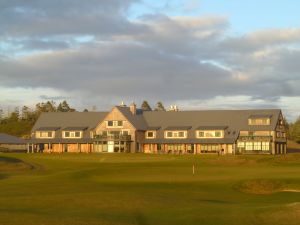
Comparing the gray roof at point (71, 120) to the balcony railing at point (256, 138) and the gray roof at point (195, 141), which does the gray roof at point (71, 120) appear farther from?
the balcony railing at point (256, 138)

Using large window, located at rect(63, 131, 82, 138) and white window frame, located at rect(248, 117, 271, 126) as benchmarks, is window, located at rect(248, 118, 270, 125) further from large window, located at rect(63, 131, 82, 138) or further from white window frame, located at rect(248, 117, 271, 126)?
large window, located at rect(63, 131, 82, 138)

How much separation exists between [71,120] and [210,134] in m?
33.0

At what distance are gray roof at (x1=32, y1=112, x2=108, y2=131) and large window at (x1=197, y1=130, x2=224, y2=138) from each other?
77.7 feet

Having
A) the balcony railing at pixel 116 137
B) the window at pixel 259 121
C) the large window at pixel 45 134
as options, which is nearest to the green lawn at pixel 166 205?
the balcony railing at pixel 116 137

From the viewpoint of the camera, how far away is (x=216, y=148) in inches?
4397

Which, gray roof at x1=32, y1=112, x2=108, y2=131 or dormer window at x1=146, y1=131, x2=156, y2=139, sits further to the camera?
gray roof at x1=32, y1=112, x2=108, y2=131

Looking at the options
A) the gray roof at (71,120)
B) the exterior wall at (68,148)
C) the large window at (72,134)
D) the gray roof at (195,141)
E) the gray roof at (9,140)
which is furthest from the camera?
the gray roof at (9,140)

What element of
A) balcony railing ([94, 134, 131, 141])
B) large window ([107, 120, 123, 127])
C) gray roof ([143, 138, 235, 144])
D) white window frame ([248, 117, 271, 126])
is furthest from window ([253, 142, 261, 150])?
large window ([107, 120, 123, 127])

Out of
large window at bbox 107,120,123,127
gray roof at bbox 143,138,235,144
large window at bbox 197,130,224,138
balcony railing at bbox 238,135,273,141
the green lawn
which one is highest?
large window at bbox 107,120,123,127

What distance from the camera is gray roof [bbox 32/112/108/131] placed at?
410ft

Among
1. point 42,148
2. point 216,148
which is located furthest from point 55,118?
point 216,148

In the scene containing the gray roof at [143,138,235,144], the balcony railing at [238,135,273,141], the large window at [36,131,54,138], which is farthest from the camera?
the large window at [36,131,54,138]

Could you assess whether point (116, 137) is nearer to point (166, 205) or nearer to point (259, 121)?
point (259, 121)

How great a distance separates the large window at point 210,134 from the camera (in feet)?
369
